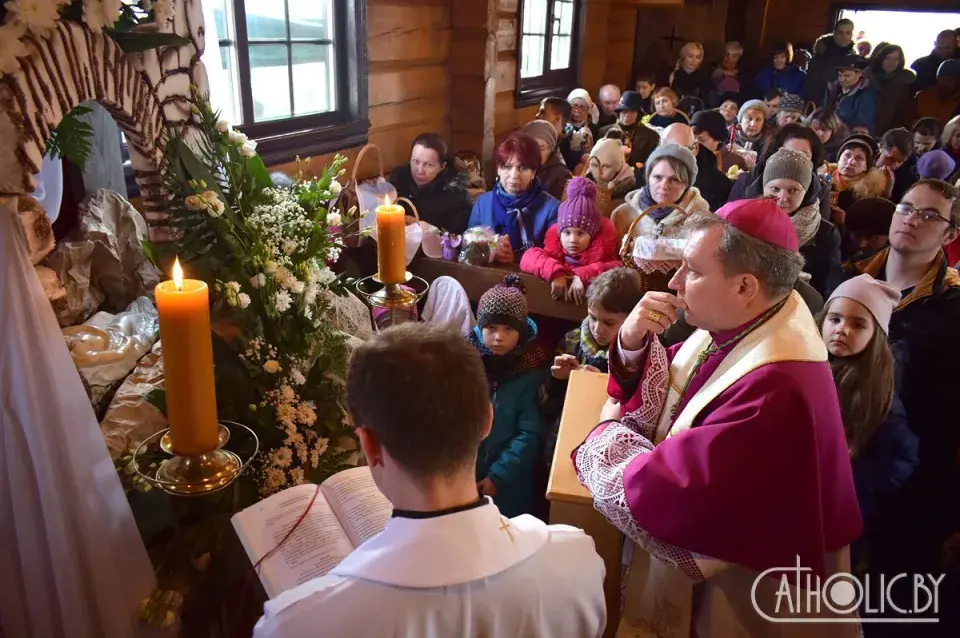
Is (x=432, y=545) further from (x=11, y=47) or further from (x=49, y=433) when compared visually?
(x=11, y=47)

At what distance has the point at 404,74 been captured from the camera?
14.8ft

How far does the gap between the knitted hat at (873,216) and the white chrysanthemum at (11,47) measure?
357cm

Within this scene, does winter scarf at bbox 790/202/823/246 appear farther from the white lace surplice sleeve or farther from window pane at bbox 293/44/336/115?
window pane at bbox 293/44/336/115

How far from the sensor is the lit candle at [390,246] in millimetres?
1582

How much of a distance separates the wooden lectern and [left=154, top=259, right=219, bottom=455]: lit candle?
86 centimetres

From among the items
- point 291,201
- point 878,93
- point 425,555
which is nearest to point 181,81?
point 291,201

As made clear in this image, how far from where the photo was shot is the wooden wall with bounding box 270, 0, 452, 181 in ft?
13.7

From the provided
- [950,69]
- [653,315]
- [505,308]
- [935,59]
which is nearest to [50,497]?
[653,315]

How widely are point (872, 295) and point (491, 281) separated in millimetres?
1740

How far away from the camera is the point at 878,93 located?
684 centimetres

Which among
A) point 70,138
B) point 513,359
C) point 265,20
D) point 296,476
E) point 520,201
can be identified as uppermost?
point 265,20

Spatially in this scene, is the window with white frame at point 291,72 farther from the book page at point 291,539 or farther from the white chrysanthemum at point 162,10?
the book page at point 291,539

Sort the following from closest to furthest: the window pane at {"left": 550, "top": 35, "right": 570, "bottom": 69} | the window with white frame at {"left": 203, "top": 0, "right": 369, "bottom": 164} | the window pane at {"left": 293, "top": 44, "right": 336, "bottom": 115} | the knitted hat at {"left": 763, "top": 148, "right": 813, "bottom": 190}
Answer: the knitted hat at {"left": 763, "top": 148, "right": 813, "bottom": 190} < the window with white frame at {"left": 203, "top": 0, "right": 369, "bottom": 164} < the window pane at {"left": 293, "top": 44, "right": 336, "bottom": 115} < the window pane at {"left": 550, "top": 35, "right": 570, "bottom": 69}

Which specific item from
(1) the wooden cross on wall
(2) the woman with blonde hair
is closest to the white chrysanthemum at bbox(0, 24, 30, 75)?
(2) the woman with blonde hair
